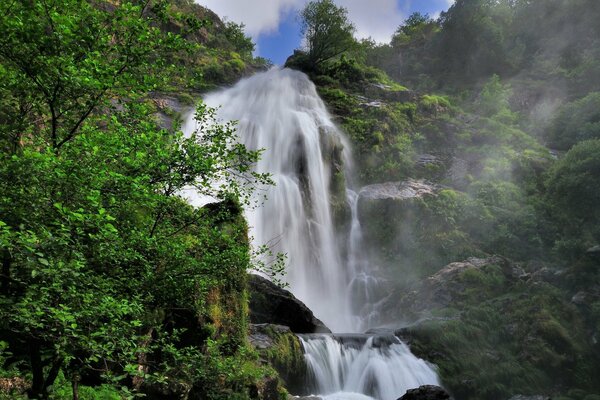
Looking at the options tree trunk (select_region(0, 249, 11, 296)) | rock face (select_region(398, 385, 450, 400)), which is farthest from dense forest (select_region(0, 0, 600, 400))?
rock face (select_region(398, 385, 450, 400))

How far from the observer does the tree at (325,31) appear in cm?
3794

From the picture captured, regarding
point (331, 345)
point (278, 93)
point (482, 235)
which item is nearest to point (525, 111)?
point (482, 235)

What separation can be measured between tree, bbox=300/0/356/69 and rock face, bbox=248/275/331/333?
97.6ft

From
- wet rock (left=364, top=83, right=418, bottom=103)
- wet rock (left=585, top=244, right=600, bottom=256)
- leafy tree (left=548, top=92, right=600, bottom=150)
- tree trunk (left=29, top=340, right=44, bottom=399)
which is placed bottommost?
tree trunk (left=29, top=340, right=44, bottom=399)

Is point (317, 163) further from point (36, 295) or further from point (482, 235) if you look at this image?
point (36, 295)

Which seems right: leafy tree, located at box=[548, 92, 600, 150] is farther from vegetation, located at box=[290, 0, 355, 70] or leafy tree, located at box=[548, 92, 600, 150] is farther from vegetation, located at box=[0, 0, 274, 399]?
vegetation, located at box=[0, 0, 274, 399]

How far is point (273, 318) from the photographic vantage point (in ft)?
47.9

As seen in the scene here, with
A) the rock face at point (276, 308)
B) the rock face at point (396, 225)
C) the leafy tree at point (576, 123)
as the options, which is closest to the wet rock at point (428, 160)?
the rock face at point (396, 225)

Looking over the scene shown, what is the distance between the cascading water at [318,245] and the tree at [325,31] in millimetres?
10088

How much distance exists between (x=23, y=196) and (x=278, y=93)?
97.1ft

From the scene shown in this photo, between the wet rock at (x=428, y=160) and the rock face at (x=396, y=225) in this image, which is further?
the wet rock at (x=428, y=160)

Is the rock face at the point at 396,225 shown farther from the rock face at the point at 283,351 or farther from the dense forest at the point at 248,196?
the rock face at the point at 283,351

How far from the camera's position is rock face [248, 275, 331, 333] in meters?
14.6

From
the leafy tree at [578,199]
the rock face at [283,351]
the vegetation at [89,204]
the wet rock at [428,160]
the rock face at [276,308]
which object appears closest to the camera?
the vegetation at [89,204]
